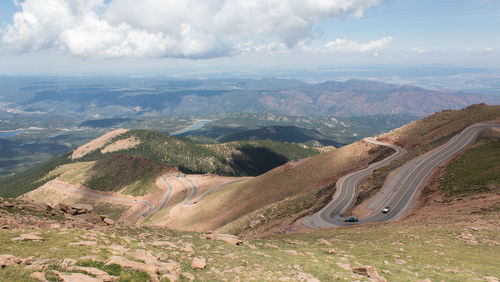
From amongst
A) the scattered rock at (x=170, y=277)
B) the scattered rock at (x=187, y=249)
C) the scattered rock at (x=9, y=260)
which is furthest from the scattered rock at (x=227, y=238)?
the scattered rock at (x=9, y=260)

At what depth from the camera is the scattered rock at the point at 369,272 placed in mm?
19906

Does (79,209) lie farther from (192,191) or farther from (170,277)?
(192,191)

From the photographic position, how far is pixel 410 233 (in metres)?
36.1

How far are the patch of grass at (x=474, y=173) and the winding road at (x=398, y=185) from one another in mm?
6435

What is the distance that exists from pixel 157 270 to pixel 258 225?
166ft

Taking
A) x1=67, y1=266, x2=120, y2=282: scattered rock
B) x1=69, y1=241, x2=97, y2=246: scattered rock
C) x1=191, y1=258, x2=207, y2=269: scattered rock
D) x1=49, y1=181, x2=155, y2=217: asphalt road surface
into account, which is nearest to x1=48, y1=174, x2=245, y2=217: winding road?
x1=49, y1=181, x2=155, y2=217: asphalt road surface

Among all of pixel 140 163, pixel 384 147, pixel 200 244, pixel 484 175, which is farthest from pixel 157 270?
pixel 140 163

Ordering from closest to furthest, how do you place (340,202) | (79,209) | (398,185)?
(79,209) → (398,185) → (340,202)

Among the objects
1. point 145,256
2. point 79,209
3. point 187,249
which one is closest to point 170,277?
point 145,256

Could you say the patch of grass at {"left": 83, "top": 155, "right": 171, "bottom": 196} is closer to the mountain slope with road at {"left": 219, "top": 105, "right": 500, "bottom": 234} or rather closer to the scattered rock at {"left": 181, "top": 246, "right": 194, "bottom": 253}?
the mountain slope with road at {"left": 219, "top": 105, "right": 500, "bottom": 234}

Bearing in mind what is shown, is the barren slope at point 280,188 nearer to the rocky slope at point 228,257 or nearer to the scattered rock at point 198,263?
the rocky slope at point 228,257

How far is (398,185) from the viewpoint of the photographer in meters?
64.4

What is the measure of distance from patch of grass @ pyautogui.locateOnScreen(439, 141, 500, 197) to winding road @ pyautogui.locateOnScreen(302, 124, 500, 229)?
21.1 ft

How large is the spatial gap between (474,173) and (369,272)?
162 ft
